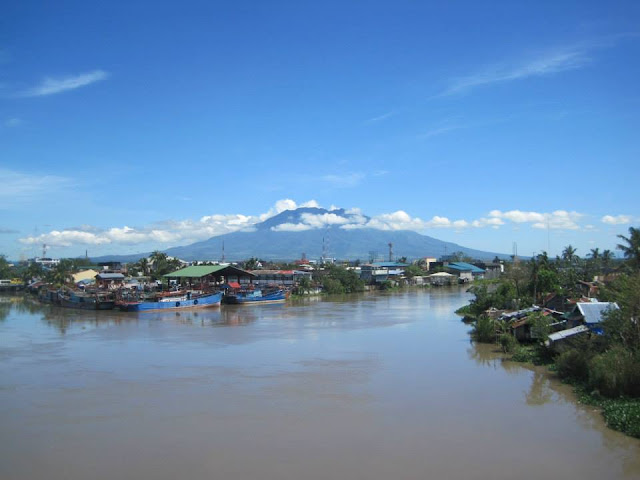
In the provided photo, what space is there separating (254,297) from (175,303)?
631 centimetres

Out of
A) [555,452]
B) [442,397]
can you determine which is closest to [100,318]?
[442,397]

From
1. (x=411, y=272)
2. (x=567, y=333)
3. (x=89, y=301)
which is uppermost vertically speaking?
(x=411, y=272)

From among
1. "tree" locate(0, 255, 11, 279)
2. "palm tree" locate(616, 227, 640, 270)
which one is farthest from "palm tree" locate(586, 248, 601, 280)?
"tree" locate(0, 255, 11, 279)

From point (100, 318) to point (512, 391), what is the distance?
76.4 ft

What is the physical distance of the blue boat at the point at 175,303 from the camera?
3148cm

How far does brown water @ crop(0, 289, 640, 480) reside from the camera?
27.7 ft

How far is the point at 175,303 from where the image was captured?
33.2 metres

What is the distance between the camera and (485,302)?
84.7ft

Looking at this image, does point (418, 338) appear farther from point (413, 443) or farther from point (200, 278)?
point (200, 278)

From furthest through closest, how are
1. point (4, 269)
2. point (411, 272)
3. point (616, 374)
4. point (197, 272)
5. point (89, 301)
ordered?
point (411, 272) → point (4, 269) → point (197, 272) → point (89, 301) → point (616, 374)

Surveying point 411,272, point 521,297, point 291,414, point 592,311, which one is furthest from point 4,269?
point 592,311

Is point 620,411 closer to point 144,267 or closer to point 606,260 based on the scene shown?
point 606,260

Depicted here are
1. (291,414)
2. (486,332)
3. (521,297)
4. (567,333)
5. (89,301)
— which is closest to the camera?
(291,414)

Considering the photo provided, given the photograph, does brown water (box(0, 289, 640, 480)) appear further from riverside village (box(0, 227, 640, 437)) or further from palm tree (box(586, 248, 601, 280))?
palm tree (box(586, 248, 601, 280))
